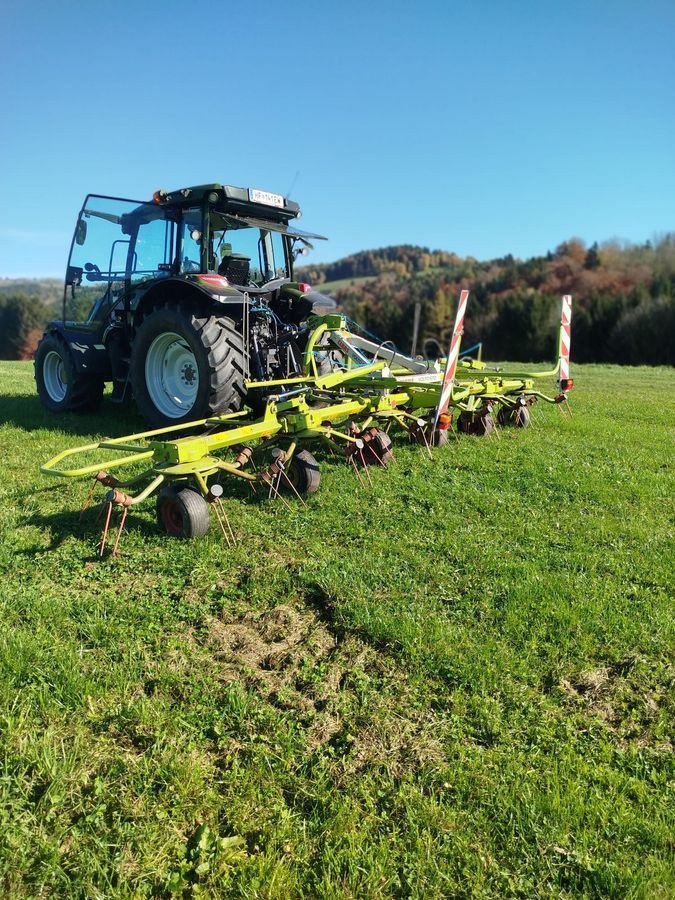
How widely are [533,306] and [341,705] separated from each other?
36740 mm

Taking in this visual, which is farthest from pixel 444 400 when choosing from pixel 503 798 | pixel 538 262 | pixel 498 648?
pixel 538 262

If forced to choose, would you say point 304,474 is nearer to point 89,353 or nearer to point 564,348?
point 564,348

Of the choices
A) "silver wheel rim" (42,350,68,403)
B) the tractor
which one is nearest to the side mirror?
the tractor

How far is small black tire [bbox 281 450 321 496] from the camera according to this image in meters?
4.65

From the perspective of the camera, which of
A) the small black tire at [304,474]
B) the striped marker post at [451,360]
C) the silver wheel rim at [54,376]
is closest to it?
the small black tire at [304,474]

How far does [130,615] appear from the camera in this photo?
2998mm

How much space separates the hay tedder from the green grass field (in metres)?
0.33

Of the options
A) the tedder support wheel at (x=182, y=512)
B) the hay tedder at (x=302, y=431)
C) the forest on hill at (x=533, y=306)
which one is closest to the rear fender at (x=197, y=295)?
the hay tedder at (x=302, y=431)

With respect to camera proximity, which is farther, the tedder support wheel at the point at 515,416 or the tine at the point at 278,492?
the tedder support wheel at the point at 515,416

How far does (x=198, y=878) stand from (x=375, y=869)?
496 mm

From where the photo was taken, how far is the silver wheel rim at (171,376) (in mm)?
6203

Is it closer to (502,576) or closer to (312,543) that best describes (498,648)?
(502,576)

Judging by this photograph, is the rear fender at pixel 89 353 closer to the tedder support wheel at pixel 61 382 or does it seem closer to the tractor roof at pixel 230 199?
the tedder support wheel at pixel 61 382

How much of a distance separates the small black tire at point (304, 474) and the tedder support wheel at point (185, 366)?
1.27m
